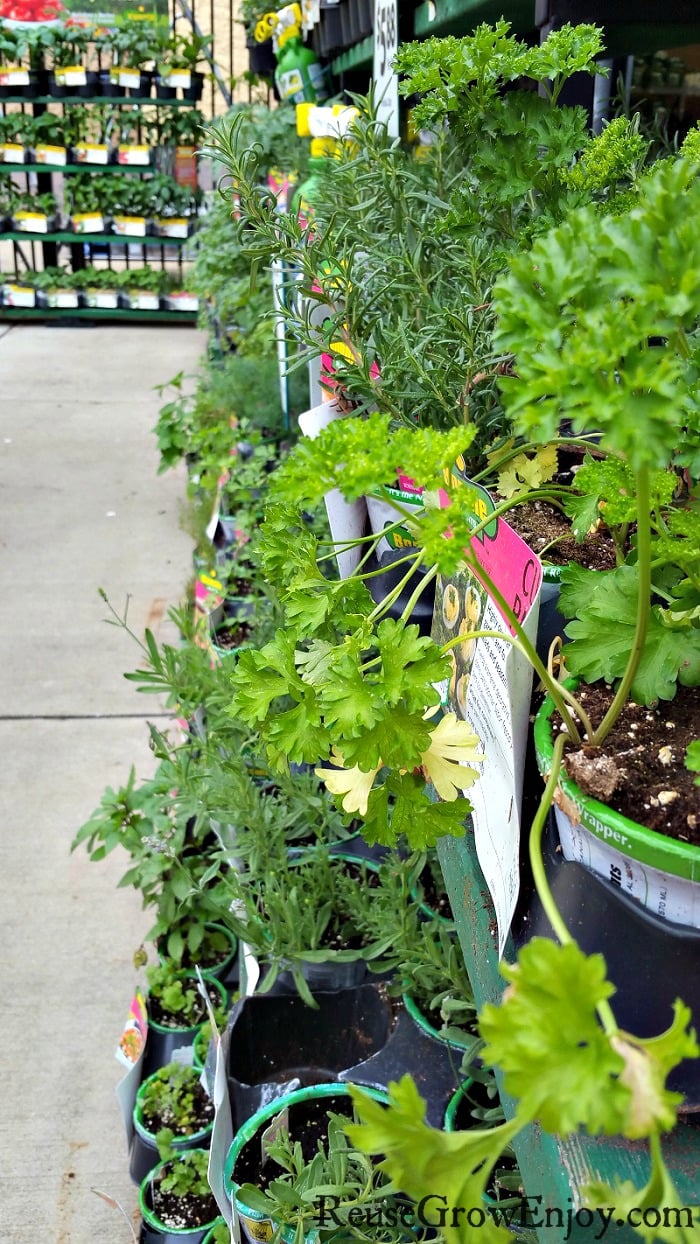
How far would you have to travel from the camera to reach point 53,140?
7.49 metres

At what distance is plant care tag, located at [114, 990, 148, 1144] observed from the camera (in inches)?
64.6

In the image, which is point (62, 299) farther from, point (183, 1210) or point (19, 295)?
point (183, 1210)

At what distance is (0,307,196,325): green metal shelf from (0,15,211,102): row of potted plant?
1.48 metres

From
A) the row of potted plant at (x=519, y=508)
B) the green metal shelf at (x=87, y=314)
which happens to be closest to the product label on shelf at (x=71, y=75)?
the green metal shelf at (x=87, y=314)

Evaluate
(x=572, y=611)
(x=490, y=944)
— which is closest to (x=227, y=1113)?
(x=490, y=944)

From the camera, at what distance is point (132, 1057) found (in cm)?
168

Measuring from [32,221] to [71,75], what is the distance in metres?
1.03

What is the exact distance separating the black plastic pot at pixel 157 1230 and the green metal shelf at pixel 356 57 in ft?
8.36

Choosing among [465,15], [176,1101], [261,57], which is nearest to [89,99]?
[261,57]

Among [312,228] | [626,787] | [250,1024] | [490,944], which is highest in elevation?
[312,228]

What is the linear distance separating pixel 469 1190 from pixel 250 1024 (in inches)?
38.3

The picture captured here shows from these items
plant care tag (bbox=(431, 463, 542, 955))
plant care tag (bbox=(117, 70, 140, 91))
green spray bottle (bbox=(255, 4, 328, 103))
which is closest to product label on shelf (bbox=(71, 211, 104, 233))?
plant care tag (bbox=(117, 70, 140, 91))

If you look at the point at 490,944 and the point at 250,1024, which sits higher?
the point at 490,944

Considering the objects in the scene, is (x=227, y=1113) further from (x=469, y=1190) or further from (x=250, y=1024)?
(x=469, y=1190)
